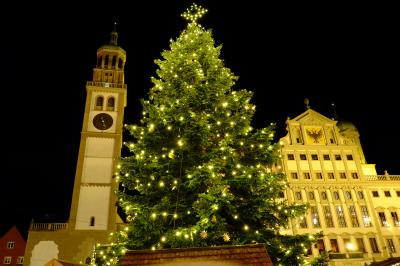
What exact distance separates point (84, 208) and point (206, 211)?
20195 millimetres

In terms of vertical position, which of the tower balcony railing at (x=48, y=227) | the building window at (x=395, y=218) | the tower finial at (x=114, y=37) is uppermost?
the tower finial at (x=114, y=37)

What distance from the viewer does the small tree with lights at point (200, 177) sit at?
353 inches

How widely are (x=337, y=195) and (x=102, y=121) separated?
961 inches

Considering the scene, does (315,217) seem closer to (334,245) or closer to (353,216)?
(334,245)

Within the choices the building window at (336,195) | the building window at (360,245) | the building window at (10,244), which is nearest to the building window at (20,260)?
the building window at (10,244)

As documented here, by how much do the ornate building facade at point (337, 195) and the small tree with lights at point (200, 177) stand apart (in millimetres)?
22410

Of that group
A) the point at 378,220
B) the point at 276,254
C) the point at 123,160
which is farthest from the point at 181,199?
the point at 378,220

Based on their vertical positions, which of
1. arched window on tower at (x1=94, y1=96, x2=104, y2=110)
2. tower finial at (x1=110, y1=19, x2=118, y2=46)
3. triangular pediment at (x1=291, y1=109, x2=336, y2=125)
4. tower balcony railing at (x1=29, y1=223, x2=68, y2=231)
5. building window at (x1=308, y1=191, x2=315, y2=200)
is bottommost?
tower balcony railing at (x1=29, y1=223, x2=68, y2=231)

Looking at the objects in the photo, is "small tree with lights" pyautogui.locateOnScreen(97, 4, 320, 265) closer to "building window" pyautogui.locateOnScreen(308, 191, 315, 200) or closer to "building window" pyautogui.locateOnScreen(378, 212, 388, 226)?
"building window" pyautogui.locateOnScreen(308, 191, 315, 200)

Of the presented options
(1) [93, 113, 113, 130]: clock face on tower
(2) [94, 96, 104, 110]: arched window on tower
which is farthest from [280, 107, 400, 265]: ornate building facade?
(2) [94, 96, 104, 110]: arched window on tower

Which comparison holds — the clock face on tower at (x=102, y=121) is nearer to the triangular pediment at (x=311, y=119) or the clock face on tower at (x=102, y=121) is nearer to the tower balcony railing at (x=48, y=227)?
the tower balcony railing at (x=48, y=227)

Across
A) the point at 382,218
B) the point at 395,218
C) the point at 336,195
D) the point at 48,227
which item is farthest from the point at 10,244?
the point at 395,218

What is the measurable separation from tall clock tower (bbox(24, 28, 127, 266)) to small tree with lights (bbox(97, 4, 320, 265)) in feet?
49.8

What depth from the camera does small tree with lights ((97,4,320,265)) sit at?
8969 millimetres
